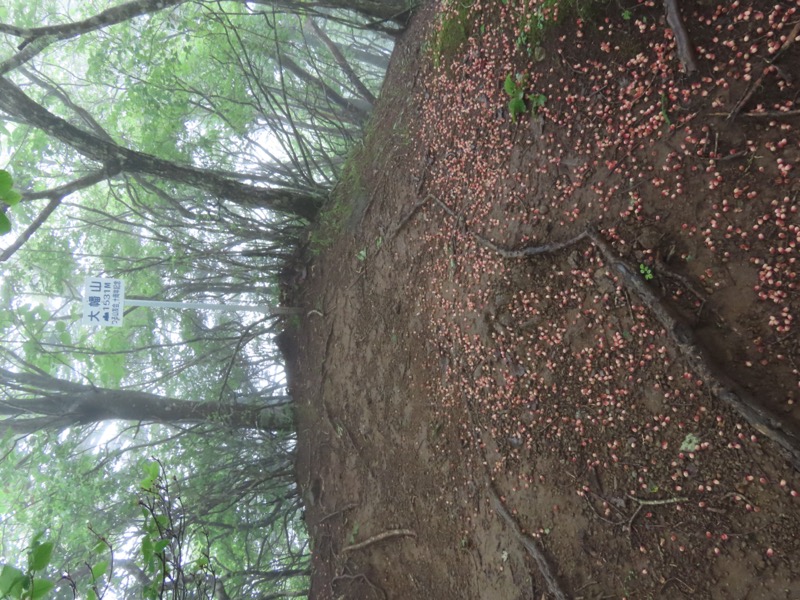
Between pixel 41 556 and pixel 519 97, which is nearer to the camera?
pixel 41 556

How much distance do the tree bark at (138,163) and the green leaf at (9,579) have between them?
335 centimetres

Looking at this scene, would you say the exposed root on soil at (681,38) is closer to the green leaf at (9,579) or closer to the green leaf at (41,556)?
the green leaf at (41,556)

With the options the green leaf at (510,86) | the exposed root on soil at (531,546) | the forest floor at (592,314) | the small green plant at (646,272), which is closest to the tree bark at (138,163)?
the forest floor at (592,314)

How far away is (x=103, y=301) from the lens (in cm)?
392

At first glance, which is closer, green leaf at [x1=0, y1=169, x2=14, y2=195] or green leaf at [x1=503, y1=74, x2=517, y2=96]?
green leaf at [x1=0, y1=169, x2=14, y2=195]

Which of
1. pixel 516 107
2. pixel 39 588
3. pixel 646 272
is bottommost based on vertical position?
pixel 39 588

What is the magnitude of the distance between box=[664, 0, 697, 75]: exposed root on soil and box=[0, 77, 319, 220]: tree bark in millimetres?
3558

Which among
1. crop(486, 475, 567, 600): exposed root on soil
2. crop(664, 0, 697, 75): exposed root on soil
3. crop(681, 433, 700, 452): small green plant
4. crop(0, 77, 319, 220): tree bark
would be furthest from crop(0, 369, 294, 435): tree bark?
crop(664, 0, 697, 75): exposed root on soil

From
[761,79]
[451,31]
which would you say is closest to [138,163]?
[451,31]

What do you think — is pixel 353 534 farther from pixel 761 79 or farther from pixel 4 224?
pixel 761 79

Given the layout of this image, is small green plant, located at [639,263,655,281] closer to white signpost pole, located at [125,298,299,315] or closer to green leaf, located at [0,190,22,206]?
green leaf, located at [0,190,22,206]

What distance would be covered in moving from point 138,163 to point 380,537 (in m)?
3.49

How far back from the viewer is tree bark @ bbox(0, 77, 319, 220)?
12.6ft

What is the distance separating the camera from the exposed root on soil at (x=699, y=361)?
186cm
